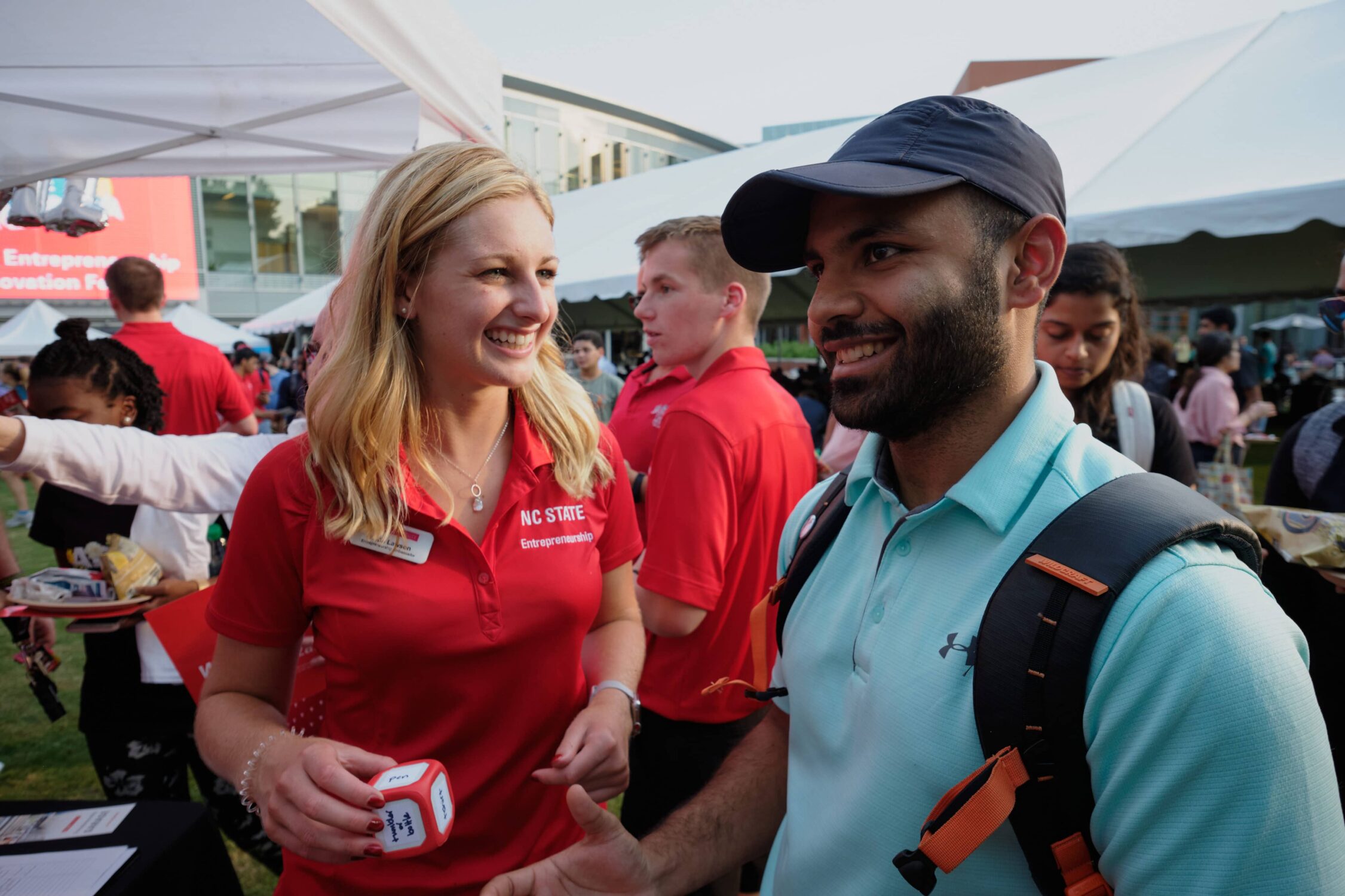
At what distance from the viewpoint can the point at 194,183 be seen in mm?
28969

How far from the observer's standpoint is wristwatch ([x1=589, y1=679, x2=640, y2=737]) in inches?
68.6

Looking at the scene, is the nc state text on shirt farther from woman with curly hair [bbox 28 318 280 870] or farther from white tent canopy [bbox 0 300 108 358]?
white tent canopy [bbox 0 300 108 358]

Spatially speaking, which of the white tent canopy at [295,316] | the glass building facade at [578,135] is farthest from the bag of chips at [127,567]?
the glass building facade at [578,135]

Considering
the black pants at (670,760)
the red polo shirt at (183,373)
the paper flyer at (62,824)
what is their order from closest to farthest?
the paper flyer at (62,824) < the black pants at (670,760) < the red polo shirt at (183,373)

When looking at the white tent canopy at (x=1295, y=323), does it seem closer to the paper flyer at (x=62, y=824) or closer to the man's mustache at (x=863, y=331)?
the man's mustache at (x=863, y=331)

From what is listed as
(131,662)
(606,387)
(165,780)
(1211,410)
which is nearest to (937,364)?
(131,662)

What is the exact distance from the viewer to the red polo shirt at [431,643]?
150 centimetres

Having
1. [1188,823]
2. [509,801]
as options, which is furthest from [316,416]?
[1188,823]

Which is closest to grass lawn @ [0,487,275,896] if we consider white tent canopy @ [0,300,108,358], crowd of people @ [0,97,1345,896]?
crowd of people @ [0,97,1345,896]

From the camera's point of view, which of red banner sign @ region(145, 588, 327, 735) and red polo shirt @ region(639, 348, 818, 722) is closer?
red banner sign @ region(145, 588, 327, 735)

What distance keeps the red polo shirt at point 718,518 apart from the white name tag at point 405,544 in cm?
96

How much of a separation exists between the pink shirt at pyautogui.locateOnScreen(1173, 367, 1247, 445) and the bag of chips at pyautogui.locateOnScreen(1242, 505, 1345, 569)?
17.8 ft

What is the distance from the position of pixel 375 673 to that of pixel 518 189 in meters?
1.10

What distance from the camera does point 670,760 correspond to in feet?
8.51
